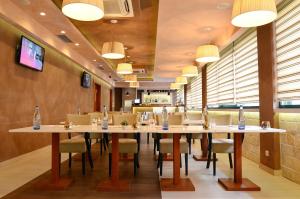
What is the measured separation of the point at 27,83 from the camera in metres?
5.57

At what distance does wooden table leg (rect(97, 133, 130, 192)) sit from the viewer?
320 cm

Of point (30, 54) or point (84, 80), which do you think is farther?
point (84, 80)

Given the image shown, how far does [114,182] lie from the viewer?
331 cm

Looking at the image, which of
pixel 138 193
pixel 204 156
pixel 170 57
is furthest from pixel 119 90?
pixel 138 193

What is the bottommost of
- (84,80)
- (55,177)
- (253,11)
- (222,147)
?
(55,177)

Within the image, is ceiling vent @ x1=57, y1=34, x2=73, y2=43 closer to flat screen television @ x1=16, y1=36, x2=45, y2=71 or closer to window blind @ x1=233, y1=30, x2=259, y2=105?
flat screen television @ x1=16, y1=36, x2=45, y2=71

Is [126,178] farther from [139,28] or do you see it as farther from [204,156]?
[139,28]

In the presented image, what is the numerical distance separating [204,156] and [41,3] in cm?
436

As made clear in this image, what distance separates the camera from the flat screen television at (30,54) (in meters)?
5.04

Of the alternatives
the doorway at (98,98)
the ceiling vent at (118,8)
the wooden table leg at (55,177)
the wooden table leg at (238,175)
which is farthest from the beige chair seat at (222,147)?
the doorway at (98,98)

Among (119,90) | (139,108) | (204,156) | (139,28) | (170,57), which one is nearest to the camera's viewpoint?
(204,156)

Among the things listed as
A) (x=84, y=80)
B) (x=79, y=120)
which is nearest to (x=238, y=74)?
(x=79, y=120)

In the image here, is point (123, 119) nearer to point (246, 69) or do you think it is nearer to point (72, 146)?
point (72, 146)

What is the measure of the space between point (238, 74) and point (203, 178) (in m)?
3.12
